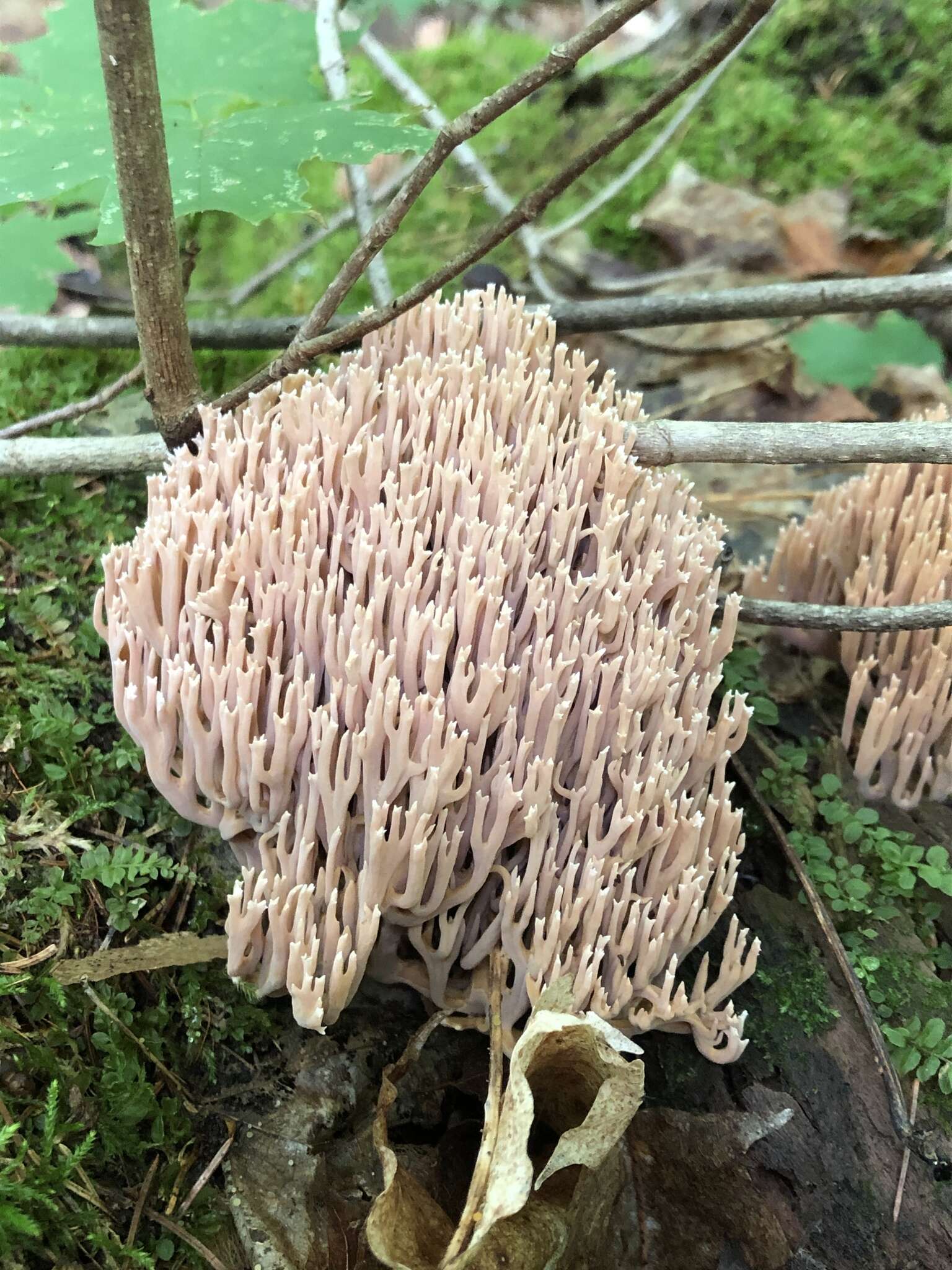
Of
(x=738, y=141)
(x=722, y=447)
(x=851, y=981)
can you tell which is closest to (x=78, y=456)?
(x=722, y=447)

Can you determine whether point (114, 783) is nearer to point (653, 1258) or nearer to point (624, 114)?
point (653, 1258)

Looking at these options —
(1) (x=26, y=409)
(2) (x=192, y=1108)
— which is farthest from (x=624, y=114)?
(2) (x=192, y=1108)

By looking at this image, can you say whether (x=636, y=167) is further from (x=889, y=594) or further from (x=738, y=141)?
(x=889, y=594)

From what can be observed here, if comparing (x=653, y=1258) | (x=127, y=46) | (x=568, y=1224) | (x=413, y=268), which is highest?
(x=127, y=46)

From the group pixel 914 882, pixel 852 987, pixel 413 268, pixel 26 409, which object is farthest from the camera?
pixel 413 268

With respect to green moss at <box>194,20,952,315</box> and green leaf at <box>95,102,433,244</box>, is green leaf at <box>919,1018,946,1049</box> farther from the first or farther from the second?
green moss at <box>194,20,952,315</box>

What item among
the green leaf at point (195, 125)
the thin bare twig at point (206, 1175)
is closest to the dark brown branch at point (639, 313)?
the green leaf at point (195, 125)

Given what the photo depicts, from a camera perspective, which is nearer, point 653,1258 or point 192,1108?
point 653,1258
